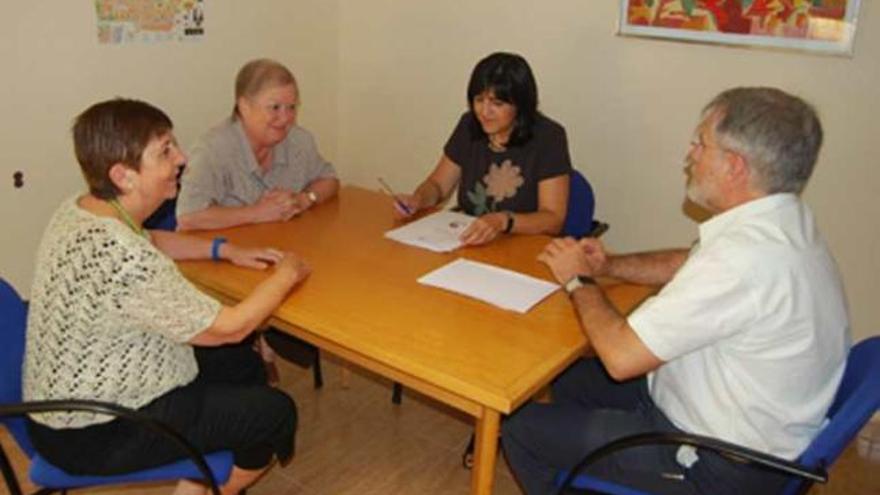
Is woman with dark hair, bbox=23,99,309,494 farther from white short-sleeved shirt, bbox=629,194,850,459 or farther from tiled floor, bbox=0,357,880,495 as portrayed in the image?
white short-sleeved shirt, bbox=629,194,850,459

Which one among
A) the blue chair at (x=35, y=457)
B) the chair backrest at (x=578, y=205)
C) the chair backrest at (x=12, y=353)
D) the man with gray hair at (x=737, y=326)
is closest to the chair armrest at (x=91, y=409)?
the blue chair at (x=35, y=457)

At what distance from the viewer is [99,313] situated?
1.49m

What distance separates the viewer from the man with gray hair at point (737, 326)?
1.44 metres

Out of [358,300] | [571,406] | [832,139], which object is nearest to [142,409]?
[358,300]

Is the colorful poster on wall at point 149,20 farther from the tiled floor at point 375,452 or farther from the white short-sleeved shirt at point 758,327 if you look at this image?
the white short-sleeved shirt at point 758,327

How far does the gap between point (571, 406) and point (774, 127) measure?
30.2 inches

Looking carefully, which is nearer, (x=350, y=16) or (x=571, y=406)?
(x=571, y=406)

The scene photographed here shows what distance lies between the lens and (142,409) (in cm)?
162

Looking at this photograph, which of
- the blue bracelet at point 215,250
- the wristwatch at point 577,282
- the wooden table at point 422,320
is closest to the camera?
the wooden table at point 422,320

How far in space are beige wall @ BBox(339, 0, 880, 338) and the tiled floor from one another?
0.99m

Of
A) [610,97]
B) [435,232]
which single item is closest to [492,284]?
[435,232]

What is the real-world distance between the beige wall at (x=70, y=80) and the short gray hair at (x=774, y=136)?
2.24m

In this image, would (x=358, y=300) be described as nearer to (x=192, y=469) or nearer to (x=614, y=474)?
(x=192, y=469)

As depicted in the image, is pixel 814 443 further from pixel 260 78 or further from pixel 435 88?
pixel 435 88
